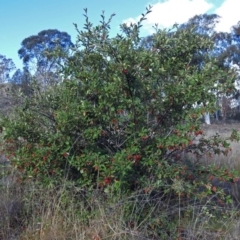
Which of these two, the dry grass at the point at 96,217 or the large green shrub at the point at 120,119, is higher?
the large green shrub at the point at 120,119

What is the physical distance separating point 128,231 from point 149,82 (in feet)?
4.89

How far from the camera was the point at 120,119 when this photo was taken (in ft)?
13.5

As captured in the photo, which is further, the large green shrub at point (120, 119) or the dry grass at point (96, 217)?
the large green shrub at point (120, 119)

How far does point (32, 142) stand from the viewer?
436cm

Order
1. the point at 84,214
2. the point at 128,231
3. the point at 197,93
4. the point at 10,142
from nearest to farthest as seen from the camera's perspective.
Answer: the point at 128,231 < the point at 84,214 < the point at 197,93 < the point at 10,142

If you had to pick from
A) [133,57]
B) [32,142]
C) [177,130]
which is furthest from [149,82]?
[32,142]

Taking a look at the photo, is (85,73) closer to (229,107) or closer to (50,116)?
(50,116)

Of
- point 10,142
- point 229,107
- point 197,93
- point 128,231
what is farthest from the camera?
point 229,107

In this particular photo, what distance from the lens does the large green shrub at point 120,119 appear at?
4020 mm

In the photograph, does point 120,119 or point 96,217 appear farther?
point 120,119

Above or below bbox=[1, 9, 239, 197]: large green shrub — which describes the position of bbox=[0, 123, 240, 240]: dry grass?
below

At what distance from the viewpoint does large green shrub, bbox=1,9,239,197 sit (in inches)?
158

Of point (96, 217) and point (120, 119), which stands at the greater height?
point (120, 119)

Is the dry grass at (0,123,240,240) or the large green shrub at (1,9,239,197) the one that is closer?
the dry grass at (0,123,240,240)
